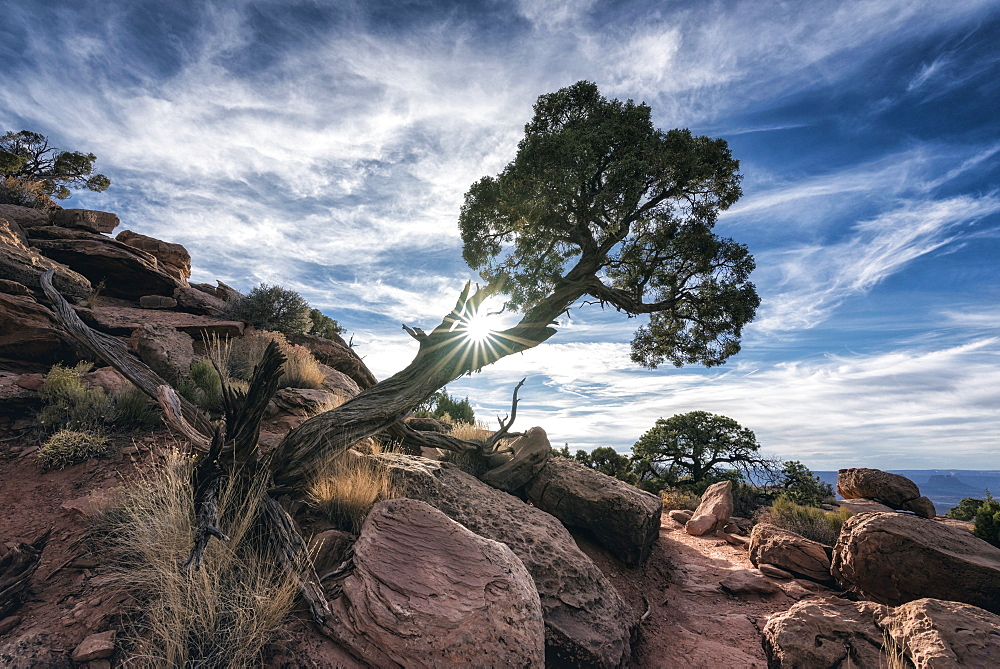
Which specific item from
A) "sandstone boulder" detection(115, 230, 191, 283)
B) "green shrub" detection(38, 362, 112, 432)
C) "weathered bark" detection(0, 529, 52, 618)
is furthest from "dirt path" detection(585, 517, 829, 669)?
"sandstone boulder" detection(115, 230, 191, 283)

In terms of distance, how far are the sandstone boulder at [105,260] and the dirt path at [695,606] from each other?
14952 millimetres

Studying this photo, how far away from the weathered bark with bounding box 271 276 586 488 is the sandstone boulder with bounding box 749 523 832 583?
228 inches

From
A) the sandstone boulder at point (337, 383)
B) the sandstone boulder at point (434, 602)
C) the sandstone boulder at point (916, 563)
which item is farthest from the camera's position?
the sandstone boulder at point (337, 383)

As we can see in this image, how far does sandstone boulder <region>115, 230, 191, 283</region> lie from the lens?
51.1 ft

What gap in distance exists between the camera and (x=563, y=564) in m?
5.35

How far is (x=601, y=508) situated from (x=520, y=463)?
1.68m

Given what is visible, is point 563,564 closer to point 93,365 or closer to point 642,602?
point 642,602

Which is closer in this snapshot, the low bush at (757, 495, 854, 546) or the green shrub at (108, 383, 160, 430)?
the green shrub at (108, 383, 160, 430)

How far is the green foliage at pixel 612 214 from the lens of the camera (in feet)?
28.9

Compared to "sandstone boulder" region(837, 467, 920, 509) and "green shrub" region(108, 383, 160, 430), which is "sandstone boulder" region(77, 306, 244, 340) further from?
"sandstone boulder" region(837, 467, 920, 509)

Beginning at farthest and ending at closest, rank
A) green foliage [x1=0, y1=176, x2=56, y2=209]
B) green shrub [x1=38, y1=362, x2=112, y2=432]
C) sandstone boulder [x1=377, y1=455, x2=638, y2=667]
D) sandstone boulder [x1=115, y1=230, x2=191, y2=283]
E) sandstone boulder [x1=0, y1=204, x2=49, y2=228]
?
sandstone boulder [x1=115, y1=230, x2=191, y2=283], green foliage [x1=0, y1=176, x2=56, y2=209], sandstone boulder [x1=0, y1=204, x2=49, y2=228], green shrub [x1=38, y1=362, x2=112, y2=432], sandstone boulder [x1=377, y1=455, x2=638, y2=667]

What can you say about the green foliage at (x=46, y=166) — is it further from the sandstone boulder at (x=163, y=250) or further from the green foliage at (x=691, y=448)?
the green foliage at (x=691, y=448)

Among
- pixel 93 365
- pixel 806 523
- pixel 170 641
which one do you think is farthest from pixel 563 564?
pixel 93 365

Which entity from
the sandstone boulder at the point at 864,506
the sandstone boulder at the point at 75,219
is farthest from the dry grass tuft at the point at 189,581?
the sandstone boulder at the point at 75,219
